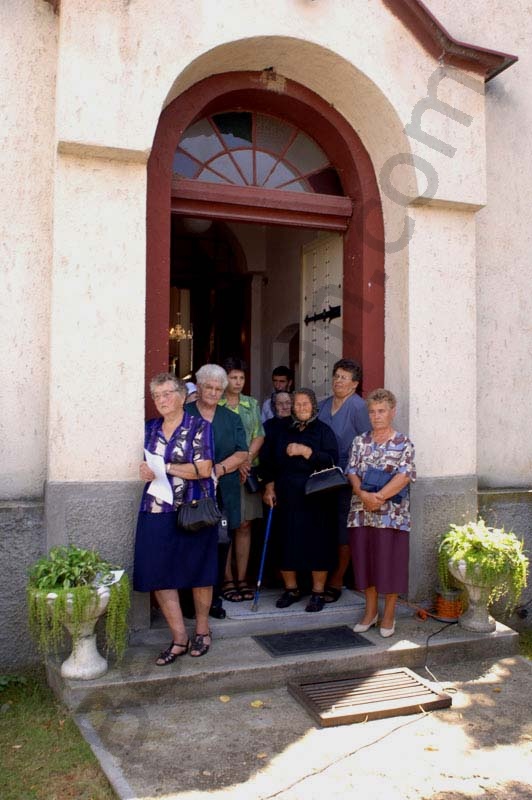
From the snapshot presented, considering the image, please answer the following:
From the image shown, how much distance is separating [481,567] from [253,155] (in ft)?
12.0

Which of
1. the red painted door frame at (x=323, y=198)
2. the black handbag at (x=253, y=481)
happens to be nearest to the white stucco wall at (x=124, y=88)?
the red painted door frame at (x=323, y=198)

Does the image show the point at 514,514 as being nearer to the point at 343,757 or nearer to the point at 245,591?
the point at 245,591

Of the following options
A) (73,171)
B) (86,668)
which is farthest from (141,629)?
(73,171)

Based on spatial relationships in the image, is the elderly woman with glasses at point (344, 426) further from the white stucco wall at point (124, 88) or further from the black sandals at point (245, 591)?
the white stucco wall at point (124, 88)

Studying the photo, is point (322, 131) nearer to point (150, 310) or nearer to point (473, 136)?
point (473, 136)

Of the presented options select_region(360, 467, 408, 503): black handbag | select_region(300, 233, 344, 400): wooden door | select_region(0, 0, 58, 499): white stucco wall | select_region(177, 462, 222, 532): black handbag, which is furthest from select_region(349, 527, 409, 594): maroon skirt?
select_region(0, 0, 58, 499): white stucco wall

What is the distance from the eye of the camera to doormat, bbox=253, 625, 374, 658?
4801 mm

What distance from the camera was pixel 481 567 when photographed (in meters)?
5.15

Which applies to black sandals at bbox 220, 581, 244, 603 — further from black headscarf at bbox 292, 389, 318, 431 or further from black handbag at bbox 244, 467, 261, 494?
black headscarf at bbox 292, 389, 318, 431

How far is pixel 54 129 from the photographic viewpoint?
5.01m

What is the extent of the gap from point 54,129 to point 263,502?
3059 mm

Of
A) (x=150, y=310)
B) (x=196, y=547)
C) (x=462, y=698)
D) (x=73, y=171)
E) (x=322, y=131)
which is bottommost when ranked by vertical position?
(x=462, y=698)

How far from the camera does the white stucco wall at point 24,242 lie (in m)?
4.95

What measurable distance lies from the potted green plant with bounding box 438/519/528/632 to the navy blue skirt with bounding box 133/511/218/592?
72.9 inches
